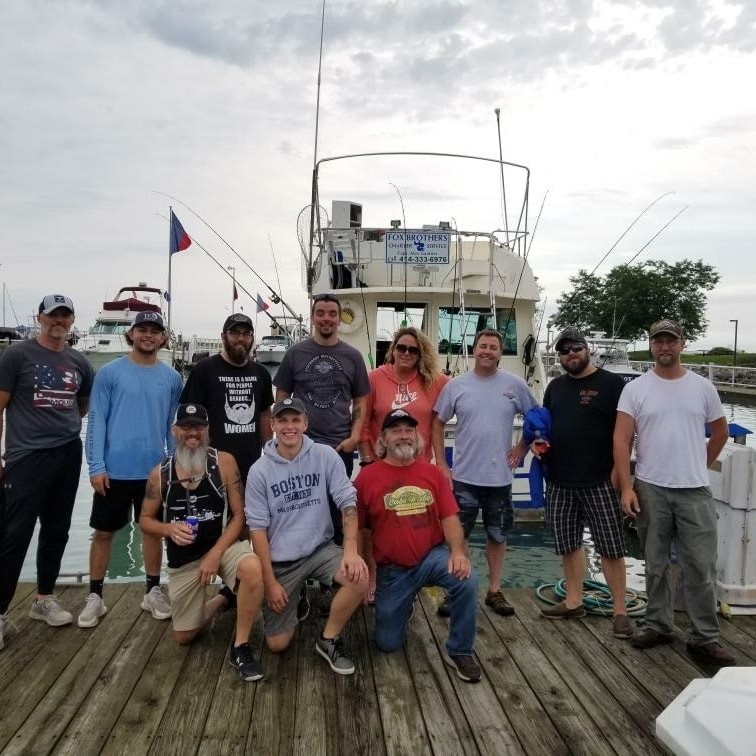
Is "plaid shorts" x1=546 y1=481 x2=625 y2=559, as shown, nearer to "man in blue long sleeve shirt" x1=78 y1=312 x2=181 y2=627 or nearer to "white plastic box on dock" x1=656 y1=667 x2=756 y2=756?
"white plastic box on dock" x1=656 y1=667 x2=756 y2=756

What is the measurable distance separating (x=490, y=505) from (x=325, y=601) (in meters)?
1.13

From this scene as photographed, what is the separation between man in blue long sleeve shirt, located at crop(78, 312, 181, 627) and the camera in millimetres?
3564

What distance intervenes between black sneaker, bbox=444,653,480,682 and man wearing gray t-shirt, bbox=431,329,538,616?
696mm

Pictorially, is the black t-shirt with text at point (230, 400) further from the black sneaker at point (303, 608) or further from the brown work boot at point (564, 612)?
the brown work boot at point (564, 612)

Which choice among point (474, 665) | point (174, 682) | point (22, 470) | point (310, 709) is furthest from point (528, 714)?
point (22, 470)

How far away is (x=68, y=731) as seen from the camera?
260 cm

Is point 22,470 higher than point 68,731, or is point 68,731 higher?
point 22,470

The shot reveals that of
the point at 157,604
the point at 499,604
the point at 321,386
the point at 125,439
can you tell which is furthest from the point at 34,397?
the point at 499,604

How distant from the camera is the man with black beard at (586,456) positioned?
141 inches

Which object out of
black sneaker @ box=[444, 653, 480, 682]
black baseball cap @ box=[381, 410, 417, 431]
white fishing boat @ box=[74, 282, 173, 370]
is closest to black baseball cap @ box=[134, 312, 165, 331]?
black baseball cap @ box=[381, 410, 417, 431]

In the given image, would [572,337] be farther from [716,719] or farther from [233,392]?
[716,719]

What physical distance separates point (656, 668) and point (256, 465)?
7.18 feet

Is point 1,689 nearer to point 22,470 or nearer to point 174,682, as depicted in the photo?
point 174,682

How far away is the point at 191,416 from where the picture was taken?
3191 mm
